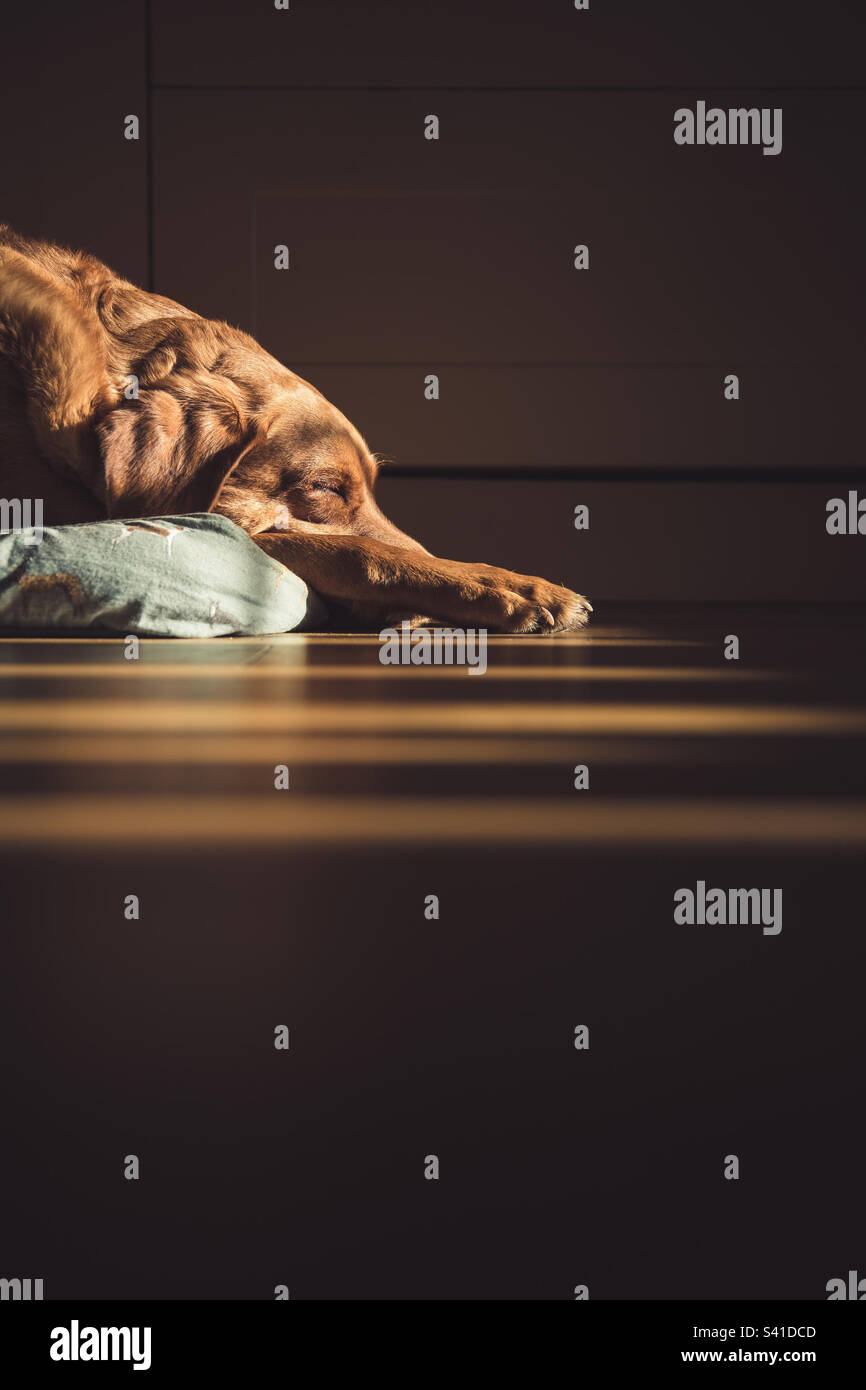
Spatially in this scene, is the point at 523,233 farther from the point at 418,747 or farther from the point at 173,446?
the point at 418,747

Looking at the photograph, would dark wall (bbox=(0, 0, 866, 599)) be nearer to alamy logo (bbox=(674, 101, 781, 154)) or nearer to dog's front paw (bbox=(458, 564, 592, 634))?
alamy logo (bbox=(674, 101, 781, 154))

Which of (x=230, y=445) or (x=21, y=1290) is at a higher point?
(x=230, y=445)

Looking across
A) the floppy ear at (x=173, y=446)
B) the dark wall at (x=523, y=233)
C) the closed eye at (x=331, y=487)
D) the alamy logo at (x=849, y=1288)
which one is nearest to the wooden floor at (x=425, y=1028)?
the alamy logo at (x=849, y=1288)

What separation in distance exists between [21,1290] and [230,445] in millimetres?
2628

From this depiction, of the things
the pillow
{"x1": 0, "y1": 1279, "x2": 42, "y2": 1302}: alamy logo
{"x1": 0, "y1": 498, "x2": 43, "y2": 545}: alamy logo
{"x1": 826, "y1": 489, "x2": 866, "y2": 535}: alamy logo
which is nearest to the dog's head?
{"x1": 0, "y1": 498, "x2": 43, "y2": 545}: alamy logo

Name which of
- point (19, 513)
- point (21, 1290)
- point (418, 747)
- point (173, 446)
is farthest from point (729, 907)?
point (19, 513)

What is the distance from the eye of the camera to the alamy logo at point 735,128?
179 inches

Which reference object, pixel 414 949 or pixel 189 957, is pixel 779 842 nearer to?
pixel 414 949

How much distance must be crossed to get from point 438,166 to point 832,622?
2.18m

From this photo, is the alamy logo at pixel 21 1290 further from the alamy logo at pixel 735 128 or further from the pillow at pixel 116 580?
the alamy logo at pixel 735 128

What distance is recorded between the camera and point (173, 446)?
2895 mm

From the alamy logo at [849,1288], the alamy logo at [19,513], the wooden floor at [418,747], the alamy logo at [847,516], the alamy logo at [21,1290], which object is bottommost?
the alamy logo at [849,1288]

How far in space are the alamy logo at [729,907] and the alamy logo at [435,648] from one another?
131cm

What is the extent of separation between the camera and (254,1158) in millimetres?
526
